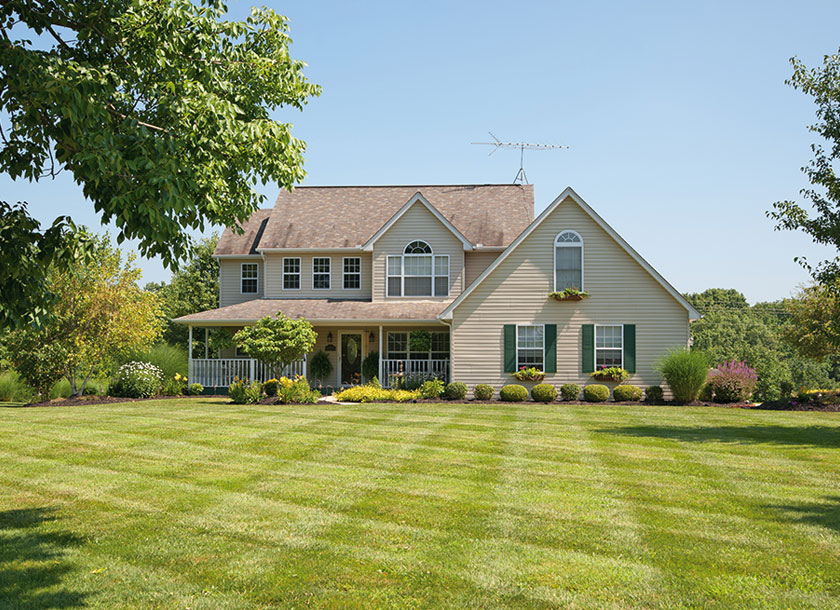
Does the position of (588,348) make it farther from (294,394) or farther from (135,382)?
(135,382)

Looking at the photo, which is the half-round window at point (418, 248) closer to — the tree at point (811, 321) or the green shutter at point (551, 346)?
the green shutter at point (551, 346)

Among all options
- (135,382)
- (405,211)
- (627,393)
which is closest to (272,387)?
(135,382)

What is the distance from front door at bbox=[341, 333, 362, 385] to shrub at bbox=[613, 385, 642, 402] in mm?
10200

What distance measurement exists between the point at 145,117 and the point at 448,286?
71.5ft

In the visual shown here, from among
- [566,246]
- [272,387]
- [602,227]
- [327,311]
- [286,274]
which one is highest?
[602,227]

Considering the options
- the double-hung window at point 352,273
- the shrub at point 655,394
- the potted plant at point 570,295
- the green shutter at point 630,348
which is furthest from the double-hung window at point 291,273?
the shrub at point 655,394

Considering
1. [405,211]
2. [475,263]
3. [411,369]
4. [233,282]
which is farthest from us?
[233,282]

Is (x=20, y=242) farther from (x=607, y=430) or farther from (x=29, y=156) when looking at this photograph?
(x=607, y=430)

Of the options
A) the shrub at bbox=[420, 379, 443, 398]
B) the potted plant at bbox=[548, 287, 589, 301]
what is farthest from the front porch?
the potted plant at bbox=[548, 287, 589, 301]

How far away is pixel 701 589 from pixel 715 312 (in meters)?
80.0

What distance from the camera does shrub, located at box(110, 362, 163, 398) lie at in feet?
85.2

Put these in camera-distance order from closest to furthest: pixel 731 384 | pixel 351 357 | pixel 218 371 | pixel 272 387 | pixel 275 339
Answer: pixel 275 339 → pixel 731 384 → pixel 272 387 → pixel 218 371 → pixel 351 357

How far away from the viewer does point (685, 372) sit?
919 inches

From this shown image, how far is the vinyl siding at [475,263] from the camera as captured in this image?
29.4 meters
